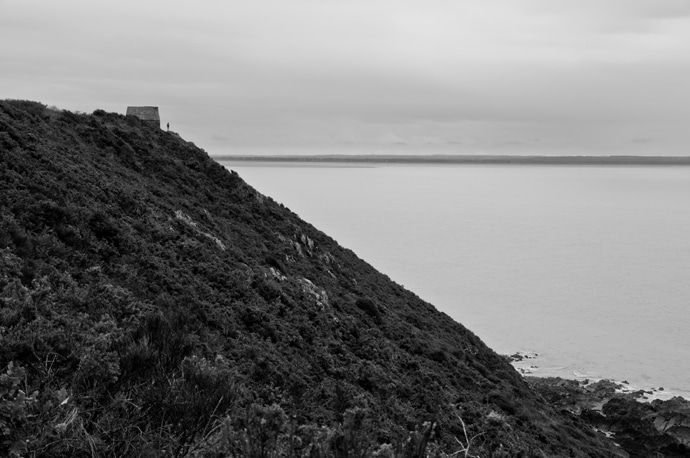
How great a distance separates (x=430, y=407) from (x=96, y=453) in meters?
9.92

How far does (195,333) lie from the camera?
30.2ft

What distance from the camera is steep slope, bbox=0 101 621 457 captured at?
4.41m

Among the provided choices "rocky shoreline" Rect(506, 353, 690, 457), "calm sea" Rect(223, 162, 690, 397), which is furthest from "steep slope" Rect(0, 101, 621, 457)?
"calm sea" Rect(223, 162, 690, 397)

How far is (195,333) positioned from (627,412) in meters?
23.0

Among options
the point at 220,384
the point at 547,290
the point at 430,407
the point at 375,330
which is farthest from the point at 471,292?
the point at 220,384

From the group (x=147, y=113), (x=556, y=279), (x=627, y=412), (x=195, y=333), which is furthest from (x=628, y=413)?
(x=556, y=279)

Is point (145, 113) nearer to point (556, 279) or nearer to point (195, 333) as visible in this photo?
point (195, 333)

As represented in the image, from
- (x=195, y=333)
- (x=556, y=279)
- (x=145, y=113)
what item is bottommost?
(x=556, y=279)

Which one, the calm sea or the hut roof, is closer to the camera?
the hut roof

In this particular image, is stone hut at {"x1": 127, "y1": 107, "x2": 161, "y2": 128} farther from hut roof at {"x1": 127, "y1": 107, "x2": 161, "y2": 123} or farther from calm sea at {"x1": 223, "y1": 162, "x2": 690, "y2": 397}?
calm sea at {"x1": 223, "y1": 162, "x2": 690, "y2": 397}

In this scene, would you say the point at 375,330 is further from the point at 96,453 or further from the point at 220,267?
the point at 96,453

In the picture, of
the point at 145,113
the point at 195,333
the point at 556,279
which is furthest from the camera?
the point at 556,279

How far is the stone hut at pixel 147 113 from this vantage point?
1143 inches

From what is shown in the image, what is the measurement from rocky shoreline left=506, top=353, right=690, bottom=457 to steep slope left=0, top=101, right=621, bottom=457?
3028mm
